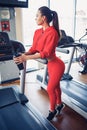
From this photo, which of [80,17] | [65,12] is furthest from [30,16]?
[80,17]

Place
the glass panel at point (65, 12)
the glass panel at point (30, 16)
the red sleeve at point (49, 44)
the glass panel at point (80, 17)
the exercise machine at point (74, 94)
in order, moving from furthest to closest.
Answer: the glass panel at point (80, 17), the glass panel at point (65, 12), the glass panel at point (30, 16), the exercise machine at point (74, 94), the red sleeve at point (49, 44)

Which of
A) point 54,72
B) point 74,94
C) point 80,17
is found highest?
point 80,17

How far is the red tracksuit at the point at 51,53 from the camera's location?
1905 mm

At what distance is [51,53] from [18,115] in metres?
0.80

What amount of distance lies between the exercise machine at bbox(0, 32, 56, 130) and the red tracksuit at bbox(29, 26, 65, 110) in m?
0.31

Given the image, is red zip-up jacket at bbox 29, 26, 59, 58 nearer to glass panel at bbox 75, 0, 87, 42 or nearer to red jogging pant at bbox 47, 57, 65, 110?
red jogging pant at bbox 47, 57, 65, 110

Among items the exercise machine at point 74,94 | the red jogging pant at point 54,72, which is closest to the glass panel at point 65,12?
the exercise machine at point 74,94

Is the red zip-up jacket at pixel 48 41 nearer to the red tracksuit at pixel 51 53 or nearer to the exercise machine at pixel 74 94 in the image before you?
the red tracksuit at pixel 51 53

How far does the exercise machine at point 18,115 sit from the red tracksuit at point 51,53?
306mm

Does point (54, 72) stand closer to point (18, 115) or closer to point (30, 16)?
point (18, 115)

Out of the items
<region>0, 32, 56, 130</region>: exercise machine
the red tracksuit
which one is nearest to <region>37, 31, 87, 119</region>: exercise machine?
the red tracksuit

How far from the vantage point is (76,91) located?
280 centimetres

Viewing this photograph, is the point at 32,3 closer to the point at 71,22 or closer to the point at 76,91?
the point at 71,22

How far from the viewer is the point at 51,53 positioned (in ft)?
6.54
